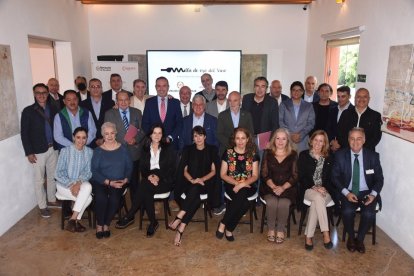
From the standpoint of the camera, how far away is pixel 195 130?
3775 millimetres

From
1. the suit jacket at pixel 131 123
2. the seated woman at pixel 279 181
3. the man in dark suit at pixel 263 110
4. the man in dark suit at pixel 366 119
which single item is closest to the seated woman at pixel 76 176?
the suit jacket at pixel 131 123

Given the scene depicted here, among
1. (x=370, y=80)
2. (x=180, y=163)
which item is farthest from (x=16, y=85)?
(x=370, y=80)

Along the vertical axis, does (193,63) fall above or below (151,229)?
above

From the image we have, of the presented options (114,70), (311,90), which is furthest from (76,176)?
(114,70)

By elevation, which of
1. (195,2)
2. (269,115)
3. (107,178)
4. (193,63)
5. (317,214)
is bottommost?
(317,214)

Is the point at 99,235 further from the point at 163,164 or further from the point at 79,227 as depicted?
the point at 163,164

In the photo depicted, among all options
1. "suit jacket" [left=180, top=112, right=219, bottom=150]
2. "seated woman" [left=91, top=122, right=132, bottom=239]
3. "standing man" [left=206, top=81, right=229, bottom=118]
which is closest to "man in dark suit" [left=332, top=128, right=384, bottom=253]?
"suit jacket" [left=180, top=112, right=219, bottom=150]

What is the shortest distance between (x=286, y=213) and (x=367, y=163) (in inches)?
38.3

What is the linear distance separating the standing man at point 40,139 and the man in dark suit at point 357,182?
331cm

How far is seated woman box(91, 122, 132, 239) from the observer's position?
3650 millimetres

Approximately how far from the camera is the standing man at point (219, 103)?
4453mm

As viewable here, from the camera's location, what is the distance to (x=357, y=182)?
3504 mm

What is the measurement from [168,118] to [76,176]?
1318 mm

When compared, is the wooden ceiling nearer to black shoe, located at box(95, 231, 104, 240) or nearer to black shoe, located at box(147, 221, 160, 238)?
black shoe, located at box(147, 221, 160, 238)
